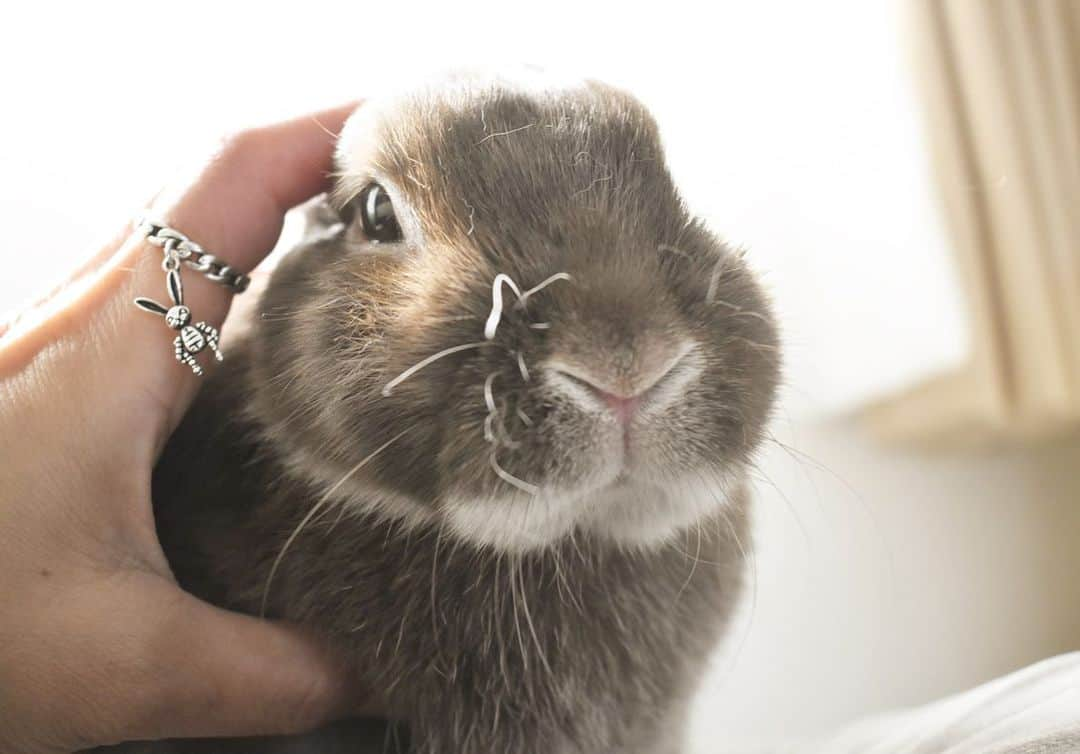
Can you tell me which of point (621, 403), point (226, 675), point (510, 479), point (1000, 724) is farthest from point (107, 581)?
point (1000, 724)

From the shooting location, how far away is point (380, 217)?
1.14 meters

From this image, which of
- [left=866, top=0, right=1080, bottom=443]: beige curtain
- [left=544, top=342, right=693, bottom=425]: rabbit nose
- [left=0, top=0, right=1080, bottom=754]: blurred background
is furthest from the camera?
[left=866, top=0, right=1080, bottom=443]: beige curtain

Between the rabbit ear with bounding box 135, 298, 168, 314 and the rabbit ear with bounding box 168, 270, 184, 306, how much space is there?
0.06 feet

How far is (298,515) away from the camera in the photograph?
3.84 ft

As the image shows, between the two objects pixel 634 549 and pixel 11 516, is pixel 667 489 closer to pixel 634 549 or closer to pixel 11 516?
pixel 634 549

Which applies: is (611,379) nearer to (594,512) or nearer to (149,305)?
(594,512)

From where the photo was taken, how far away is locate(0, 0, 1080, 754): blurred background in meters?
1.63

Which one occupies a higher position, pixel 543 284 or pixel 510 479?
pixel 543 284

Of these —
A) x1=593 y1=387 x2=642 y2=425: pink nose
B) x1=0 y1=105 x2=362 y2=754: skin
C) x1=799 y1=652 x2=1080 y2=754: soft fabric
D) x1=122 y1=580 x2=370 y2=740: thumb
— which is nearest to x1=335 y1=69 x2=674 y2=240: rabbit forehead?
x1=593 y1=387 x2=642 y2=425: pink nose

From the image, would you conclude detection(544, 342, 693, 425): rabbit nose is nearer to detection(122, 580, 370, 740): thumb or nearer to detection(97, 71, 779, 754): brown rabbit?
detection(97, 71, 779, 754): brown rabbit

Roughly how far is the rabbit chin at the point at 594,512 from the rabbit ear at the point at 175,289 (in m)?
0.45

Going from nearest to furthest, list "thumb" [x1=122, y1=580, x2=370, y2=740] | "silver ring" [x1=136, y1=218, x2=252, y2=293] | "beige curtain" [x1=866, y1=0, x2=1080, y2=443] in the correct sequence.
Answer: "thumb" [x1=122, y1=580, x2=370, y2=740], "silver ring" [x1=136, y1=218, x2=252, y2=293], "beige curtain" [x1=866, y1=0, x2=1080, y2=443]

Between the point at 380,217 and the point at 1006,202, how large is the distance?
1.53m

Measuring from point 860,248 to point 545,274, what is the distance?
140 cm
